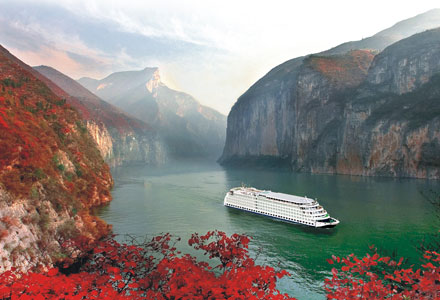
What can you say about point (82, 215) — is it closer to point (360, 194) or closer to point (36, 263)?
point (36, 263)

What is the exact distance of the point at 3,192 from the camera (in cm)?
2827

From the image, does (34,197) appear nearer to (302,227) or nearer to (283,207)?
(283,207)

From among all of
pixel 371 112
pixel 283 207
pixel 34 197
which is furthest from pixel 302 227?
pixel 371 112

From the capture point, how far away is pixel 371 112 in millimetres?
137875

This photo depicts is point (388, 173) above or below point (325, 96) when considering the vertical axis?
below

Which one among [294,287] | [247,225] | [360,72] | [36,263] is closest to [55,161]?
[36,263]

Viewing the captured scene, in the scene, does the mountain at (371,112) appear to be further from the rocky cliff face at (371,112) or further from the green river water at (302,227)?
the green river water at (302,227)

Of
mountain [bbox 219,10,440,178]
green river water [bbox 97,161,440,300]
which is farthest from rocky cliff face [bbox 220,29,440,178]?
green river water [bbox 97,161,440,300]

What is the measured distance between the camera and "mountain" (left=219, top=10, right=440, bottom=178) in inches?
4638

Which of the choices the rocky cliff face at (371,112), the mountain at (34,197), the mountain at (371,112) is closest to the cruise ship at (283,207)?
the mountain at (34,197)

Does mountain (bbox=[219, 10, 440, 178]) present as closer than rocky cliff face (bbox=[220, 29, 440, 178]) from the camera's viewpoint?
Yes

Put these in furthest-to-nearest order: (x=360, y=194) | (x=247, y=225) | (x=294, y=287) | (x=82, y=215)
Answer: (x=360, y=194), (x=247, y=225), (x=82, y=215), (x=294, y=287)

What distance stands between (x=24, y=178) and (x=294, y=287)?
3166cm

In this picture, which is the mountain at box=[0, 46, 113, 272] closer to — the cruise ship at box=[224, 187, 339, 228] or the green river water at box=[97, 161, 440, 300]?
the green river water at box=[97, 161, 440, 300]
